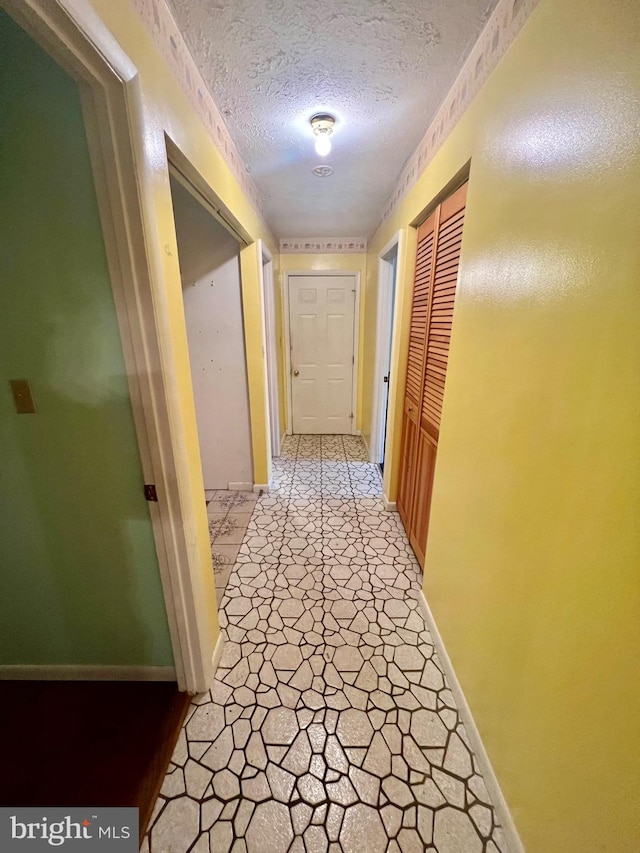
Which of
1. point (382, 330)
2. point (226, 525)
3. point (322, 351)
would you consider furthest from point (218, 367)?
point (322, 351)

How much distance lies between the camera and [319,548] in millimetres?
2066

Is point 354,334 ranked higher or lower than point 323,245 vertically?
lower

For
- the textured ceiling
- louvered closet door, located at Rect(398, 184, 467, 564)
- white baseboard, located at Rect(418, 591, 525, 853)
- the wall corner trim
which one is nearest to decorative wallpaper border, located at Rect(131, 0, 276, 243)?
the textured ceiling

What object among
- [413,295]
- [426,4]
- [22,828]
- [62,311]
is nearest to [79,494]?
[62,311]

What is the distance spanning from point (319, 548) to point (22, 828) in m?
1.48

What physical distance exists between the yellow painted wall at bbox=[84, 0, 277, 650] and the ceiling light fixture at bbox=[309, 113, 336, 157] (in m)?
0.46

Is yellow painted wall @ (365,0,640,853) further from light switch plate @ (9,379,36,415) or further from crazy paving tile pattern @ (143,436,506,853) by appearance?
light switch plate @ (9,379,36,415)

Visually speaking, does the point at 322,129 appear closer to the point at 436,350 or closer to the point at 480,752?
the point at 436,350

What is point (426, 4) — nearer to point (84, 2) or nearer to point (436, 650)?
point (84, 2)

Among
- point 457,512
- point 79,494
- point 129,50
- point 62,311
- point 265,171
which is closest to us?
point 129,50

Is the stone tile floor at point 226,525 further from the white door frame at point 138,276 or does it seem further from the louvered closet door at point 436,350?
the louvered closet door at point 436,350

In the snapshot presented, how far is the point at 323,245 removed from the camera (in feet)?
11.1

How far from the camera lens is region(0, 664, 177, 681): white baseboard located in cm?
127

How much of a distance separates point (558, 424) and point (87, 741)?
178 cm
